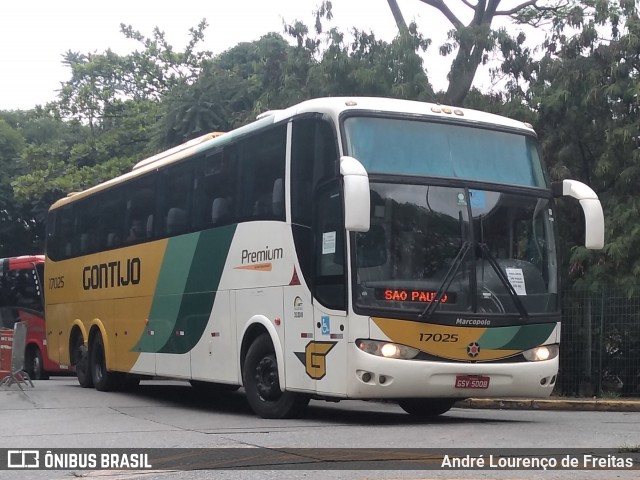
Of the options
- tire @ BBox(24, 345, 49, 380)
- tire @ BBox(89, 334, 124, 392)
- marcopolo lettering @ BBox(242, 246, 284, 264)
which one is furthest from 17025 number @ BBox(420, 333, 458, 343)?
tire @ BBox(24, 345, 49, 380)

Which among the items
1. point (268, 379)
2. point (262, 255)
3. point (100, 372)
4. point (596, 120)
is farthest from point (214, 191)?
point (596, 120)

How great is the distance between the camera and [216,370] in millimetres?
14062

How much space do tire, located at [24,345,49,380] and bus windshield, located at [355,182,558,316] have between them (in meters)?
16.6

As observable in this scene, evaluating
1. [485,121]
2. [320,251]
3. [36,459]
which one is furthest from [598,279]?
[36,459]

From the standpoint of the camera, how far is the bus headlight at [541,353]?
11.9 meters

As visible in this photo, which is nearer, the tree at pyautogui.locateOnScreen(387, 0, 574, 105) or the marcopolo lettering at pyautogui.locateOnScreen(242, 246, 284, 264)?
the marcopolo lettering at pyautogui.locateOnScreen(242, 246, 284, 264)

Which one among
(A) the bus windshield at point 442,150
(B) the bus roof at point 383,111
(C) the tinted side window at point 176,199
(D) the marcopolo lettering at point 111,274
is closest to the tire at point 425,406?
(A) the bus windshield at point 442,150

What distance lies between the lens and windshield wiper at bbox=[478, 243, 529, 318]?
1168 cm

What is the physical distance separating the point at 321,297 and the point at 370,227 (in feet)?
3.23

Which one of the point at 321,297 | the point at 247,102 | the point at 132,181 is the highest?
the point at 247,102

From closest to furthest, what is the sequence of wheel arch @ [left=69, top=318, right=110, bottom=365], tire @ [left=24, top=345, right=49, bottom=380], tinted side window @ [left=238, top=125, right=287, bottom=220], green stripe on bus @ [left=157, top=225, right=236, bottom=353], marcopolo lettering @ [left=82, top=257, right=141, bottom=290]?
tinted side window @ [left=238, top=125, right=287, bottom=220] → green stripe on bus @ [left=157, top=225, right=236, bottom=353] → marcopolo lettering @ [left=82, top=257, right=141, bottom=290] → wheel arch @ [left=69, top=318, right=110, bottom=365] → tire @ [left=24, top=345, right=49, bottom=380]

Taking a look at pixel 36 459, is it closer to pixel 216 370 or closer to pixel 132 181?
pixel 216 370

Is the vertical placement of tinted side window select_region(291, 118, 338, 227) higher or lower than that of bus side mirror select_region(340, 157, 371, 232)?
higher

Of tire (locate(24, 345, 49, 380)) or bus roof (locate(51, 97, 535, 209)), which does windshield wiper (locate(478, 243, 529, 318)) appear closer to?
bus roof (locate(51, 97, 535, 209))
